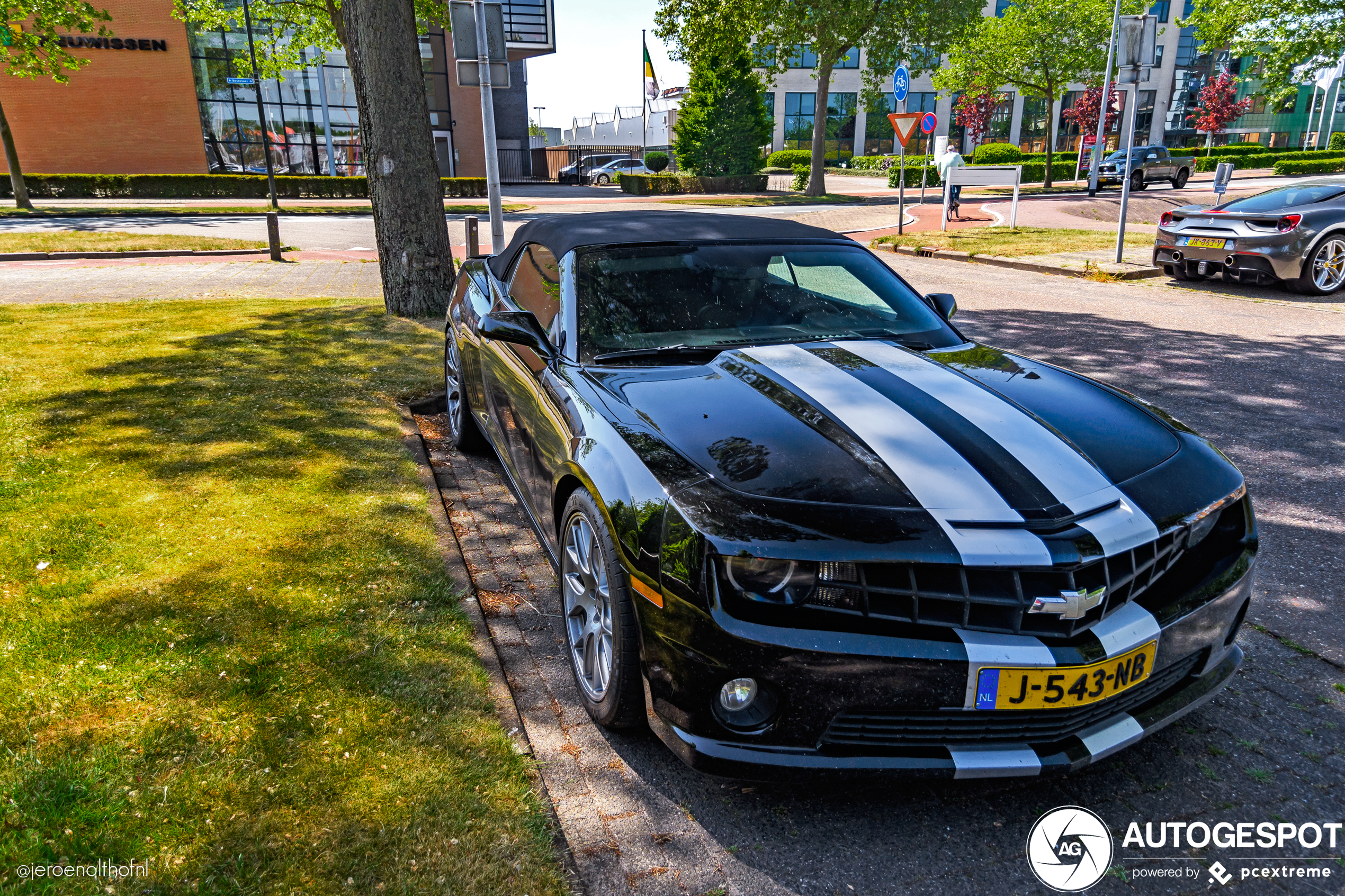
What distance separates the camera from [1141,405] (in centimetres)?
311

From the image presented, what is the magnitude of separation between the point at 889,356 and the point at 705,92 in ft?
138

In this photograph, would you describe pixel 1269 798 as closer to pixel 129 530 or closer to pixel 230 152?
pixel 129 530

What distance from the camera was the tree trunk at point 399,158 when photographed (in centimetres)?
820

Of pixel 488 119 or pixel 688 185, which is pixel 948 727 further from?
pixel 688 185

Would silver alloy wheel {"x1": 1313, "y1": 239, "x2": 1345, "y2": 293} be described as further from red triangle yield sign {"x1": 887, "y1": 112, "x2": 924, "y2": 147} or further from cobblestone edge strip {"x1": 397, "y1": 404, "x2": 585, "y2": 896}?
cobblestone edge strip {"x1": 397, "y1": 404, "x2": 585, "y2": 896}

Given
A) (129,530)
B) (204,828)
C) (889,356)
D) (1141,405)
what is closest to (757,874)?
(204,828)

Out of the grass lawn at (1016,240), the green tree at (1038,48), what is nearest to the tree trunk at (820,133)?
the green tree at (1038,48)

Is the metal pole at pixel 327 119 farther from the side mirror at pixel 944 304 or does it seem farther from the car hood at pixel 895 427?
the car hood at pixel 895 427

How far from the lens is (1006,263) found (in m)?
14.8

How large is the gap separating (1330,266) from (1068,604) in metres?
11.5

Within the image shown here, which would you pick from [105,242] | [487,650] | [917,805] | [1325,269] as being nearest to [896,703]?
[917,805]

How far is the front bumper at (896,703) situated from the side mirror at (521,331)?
159 centimetres

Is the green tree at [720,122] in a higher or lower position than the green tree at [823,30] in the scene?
lower

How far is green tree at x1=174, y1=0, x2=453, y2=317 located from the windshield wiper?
6023 millimetres
